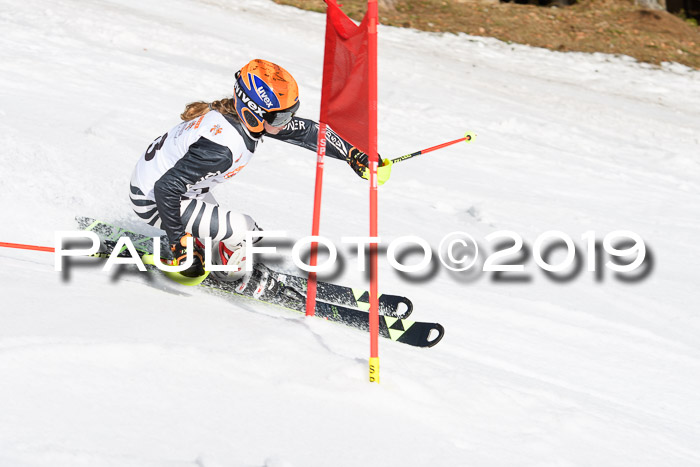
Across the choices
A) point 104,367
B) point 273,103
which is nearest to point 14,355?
point 104,367

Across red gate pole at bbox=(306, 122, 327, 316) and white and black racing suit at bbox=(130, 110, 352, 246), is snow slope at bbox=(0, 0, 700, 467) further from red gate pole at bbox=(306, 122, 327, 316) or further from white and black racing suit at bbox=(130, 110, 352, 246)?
white and black racing suit at bbox=(130, 110, 352, 246)

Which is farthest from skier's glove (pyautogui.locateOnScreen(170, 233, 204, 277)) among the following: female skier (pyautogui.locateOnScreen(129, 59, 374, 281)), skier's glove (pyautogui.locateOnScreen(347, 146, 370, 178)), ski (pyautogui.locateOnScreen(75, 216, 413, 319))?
skier's glove (pyautogui.locateOnScreen(347, 146, 370, 178))

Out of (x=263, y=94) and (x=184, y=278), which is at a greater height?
(x=263, y=94)

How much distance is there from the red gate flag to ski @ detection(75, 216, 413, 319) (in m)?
1.49

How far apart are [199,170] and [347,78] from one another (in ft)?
3.67

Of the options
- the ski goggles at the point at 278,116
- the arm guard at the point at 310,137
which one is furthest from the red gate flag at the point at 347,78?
the arm guard at the point at 310,137

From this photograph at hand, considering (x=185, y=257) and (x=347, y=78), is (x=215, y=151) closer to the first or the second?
(x=185, y=257)

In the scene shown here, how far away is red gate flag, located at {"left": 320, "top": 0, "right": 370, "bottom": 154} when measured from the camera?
152 inches

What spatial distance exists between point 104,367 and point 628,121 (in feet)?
33.5

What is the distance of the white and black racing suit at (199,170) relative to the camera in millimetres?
4449

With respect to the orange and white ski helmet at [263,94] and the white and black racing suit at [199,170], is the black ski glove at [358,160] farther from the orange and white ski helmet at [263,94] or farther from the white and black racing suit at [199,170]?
the orange and white ski helmet at [263,94]

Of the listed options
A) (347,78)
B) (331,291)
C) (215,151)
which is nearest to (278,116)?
(215,151)

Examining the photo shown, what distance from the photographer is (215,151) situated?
4.43m

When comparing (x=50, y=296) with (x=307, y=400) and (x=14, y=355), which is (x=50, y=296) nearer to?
(x=14, y=355)
